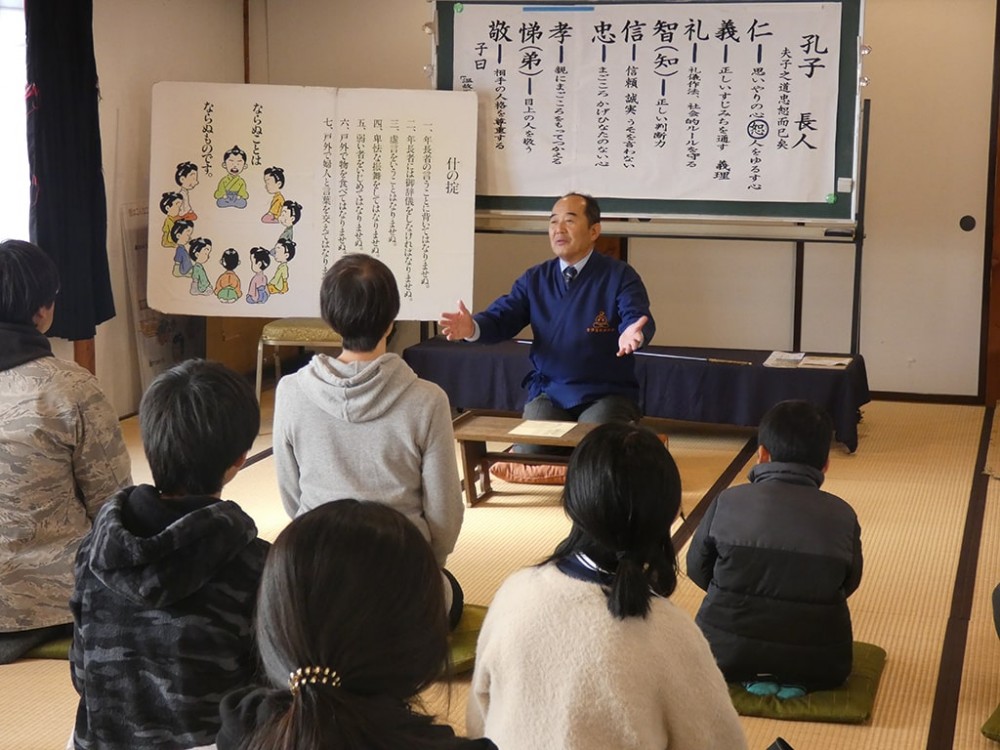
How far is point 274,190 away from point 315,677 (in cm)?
481

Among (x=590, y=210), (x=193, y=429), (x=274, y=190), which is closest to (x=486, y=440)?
(x=590, y=210)

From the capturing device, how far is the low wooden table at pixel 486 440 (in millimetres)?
4023

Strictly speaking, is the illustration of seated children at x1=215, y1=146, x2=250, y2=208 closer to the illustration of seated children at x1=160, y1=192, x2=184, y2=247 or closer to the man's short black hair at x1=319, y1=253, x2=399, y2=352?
the illustration of seated children at x1=160, y1=192, x2=184, y2=247

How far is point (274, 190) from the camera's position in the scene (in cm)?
558

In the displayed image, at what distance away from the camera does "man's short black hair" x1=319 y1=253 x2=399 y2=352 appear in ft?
8.35

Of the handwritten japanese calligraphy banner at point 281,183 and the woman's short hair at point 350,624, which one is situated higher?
the handwritten japanese calligraphy banner at point 281,183

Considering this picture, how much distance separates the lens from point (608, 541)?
1.58 meters

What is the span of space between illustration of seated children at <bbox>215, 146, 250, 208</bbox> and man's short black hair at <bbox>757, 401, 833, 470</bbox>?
3530 millimetres

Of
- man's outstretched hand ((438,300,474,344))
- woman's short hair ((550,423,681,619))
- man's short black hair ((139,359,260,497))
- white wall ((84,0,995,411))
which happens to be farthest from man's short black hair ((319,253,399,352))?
white wall ((84,0,995,411))

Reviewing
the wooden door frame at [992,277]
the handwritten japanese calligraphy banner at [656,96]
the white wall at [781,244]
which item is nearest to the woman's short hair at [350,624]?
the handwritten japanese calligraphy banner at [656,96]

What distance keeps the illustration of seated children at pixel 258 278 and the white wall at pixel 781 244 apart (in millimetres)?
678

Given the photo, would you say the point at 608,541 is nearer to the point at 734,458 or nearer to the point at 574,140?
the point at 734,458

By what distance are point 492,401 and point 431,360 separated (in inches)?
13.3

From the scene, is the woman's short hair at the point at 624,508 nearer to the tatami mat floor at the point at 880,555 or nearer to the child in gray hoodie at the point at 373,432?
the tatami mat floor at the point at 880,555
